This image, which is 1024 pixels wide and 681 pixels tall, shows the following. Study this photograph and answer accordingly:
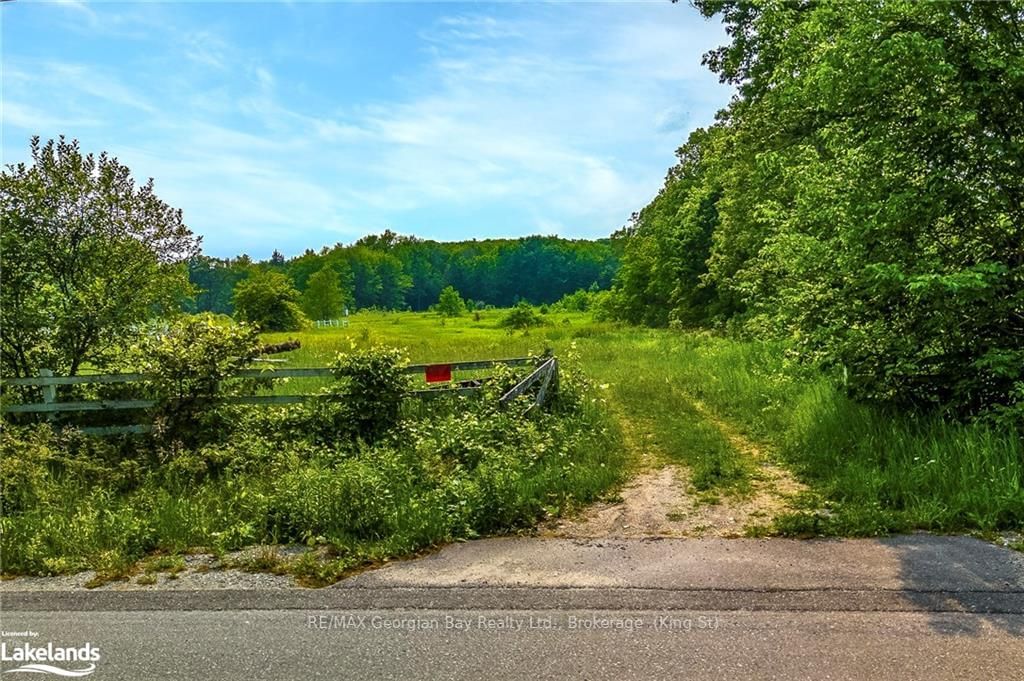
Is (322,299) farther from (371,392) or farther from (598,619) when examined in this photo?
(598,619)

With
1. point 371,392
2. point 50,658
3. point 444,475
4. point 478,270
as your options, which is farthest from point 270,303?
point 478,270

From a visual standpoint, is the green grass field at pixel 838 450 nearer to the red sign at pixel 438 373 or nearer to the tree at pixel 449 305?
the red sign at pixel 438 373

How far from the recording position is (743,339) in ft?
64.2

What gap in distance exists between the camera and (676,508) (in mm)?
5926

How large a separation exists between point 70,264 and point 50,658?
7.34 metres

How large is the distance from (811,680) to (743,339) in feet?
57.7

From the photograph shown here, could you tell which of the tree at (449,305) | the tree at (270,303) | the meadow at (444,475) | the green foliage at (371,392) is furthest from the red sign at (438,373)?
the tree at (449,305)

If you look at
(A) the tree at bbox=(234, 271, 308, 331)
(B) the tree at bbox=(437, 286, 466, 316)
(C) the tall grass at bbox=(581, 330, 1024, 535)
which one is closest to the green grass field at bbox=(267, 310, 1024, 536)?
(C) the tall grass at bbox=(581, 330, 1024, 535)

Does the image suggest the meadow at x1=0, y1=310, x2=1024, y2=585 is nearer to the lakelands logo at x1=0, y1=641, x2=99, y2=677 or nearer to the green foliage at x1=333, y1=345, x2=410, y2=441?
the green foliage at x1=333, y1=345, x2=410, y2=441

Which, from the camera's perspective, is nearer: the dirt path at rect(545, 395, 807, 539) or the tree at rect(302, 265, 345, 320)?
the dirt path at rect(545, 395, 807, 539)

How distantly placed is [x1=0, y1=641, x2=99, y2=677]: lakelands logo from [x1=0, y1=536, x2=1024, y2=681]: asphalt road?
1.9 inches

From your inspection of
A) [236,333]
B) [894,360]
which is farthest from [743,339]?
[236,333]

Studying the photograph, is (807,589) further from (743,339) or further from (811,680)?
(743,339)

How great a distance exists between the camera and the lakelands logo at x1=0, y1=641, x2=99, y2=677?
3.49 m
